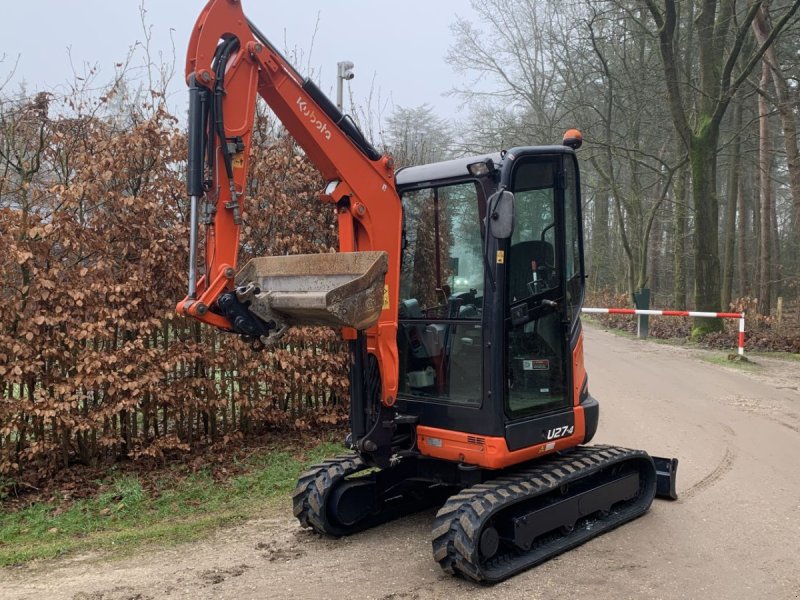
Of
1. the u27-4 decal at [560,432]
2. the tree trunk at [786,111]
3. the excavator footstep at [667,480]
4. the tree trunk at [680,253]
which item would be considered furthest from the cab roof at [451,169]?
the tree trunk at [680,253]

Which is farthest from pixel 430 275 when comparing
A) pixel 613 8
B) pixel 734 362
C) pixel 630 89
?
pixel 630 89

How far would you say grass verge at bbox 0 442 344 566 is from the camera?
4.97 metres

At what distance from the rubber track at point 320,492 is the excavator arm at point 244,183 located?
1367mm

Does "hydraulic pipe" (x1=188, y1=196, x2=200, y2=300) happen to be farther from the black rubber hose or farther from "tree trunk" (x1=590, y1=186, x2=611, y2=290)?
"tree trunk" (x1=590, y1=186, x2=611, y2=290)

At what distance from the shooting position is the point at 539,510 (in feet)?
14.3

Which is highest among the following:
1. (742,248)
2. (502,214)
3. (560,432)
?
(742,248)

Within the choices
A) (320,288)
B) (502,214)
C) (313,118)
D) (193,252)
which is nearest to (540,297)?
(502,214)

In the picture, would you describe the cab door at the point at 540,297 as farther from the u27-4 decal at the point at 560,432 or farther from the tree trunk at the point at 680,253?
the tree trunk at the point at 680,253

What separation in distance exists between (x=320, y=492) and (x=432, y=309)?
149 cm

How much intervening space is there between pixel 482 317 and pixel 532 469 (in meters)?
1.11

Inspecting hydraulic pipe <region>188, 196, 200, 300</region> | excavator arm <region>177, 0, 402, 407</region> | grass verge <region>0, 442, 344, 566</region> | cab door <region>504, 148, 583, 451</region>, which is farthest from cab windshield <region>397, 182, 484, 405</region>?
grass verge <region>0, 442, 344, 566</region>

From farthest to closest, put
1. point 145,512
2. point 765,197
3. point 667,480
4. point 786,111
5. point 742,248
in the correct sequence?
point 742,248 → point 765,197 → point 786,111 → point 145,512 → point 667,480

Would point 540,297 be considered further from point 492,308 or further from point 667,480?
point 667,480

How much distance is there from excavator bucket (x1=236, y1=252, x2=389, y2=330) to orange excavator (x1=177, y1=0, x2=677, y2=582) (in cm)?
1
